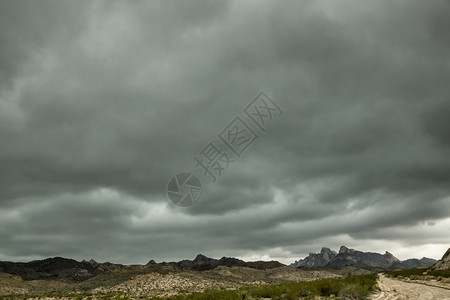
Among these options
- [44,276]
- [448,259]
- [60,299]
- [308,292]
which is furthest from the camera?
[44,276]

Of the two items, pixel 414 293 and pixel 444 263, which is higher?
pixel 444 263

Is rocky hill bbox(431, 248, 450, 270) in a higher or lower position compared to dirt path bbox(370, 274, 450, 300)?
higher

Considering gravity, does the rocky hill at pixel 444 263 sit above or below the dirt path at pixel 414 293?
above

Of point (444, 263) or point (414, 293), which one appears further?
point (444, 263)

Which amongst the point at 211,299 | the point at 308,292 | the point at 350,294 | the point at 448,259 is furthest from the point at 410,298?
the point at 448,259

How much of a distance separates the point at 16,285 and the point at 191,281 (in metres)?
64.4

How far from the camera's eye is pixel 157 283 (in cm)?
8162

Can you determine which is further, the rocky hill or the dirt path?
the rocky hill

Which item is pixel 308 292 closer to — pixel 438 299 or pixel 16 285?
pixel 438 299

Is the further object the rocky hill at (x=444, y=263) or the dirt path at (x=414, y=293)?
the rocky hill at (x=444, y=263)

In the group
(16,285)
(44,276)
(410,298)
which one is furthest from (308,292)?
(44,276)

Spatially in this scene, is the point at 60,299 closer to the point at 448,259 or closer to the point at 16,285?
the point at 16,285

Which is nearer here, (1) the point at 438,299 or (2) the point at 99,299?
(1) the point at 438,299

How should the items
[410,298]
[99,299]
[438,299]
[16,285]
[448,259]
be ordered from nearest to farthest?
[438,299] < [410,298] < [99,299] < [448,259] < [16,285]
